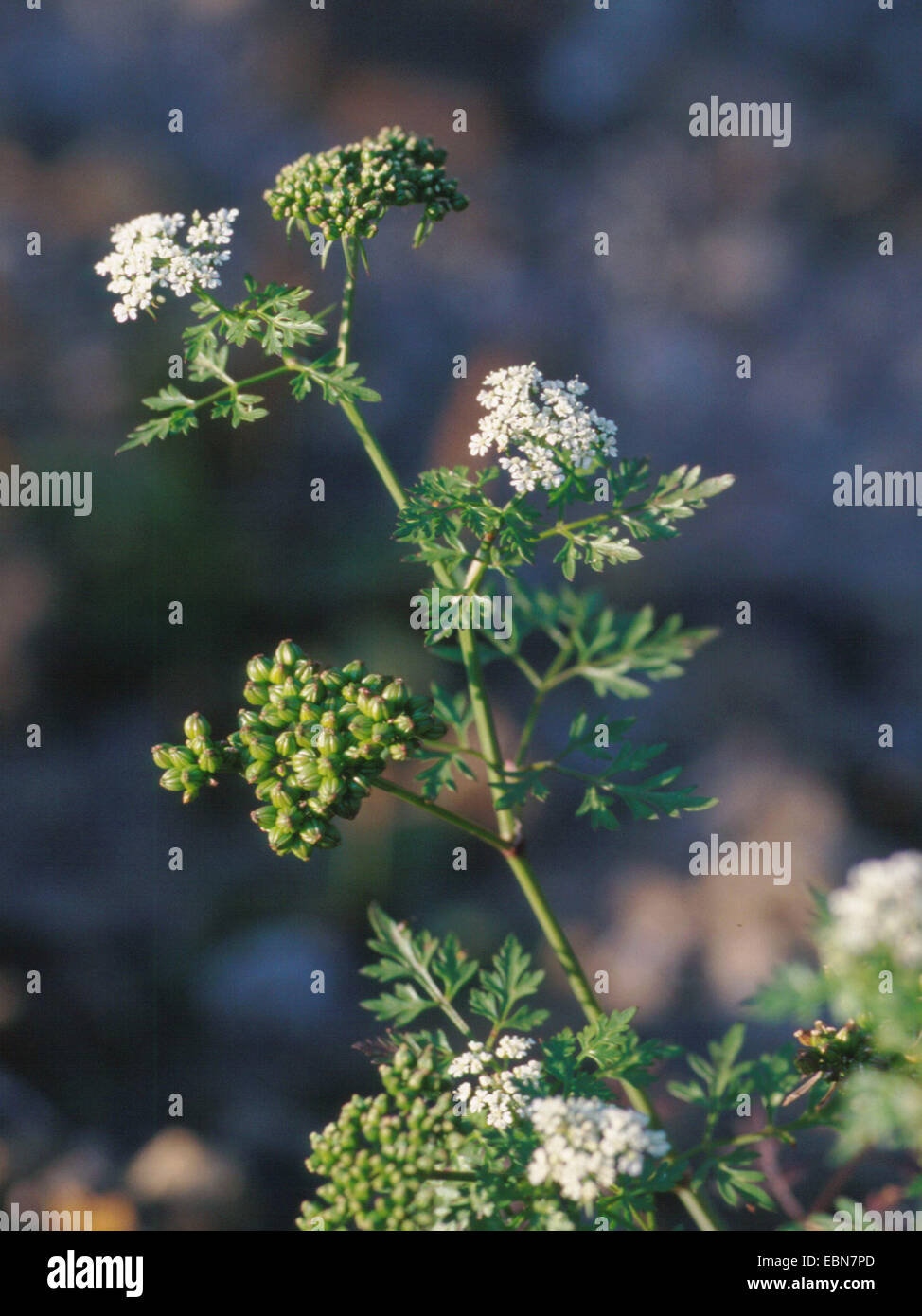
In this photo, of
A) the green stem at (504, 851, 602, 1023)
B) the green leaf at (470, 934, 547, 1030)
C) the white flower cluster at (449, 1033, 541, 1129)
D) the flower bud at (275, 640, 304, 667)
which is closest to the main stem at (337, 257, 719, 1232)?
the green stem at (504, 851, 602, 1023)

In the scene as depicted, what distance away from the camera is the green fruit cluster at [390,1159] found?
187 cm

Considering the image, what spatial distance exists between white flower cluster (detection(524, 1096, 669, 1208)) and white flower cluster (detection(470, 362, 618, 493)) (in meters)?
1.11

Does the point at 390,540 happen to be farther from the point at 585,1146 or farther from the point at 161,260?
the point at 585,1146

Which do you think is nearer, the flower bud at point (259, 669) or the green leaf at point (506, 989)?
the flower bud at point (259, 669)

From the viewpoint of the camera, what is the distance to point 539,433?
2.02 m

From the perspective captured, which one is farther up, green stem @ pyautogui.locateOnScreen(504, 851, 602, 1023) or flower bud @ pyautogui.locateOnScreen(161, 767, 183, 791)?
flower bud @ pyautogui.locateOnScreen(161, 767, 183, 791)

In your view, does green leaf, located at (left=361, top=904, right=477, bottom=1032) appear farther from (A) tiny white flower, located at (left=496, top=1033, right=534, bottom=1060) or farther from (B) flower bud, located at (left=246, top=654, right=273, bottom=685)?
(B) flower bud, located at (left=246, top=654, right=273, bottom=685)

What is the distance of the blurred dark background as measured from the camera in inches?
163

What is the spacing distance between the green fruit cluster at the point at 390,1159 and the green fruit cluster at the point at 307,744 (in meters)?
0.52

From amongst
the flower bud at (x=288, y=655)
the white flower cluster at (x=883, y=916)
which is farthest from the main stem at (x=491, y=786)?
the white flower cluster at (x=883, y=916)

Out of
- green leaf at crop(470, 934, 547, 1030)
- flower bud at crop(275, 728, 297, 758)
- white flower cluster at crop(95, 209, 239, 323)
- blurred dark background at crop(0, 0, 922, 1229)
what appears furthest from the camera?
blurred dark background at crop(0, 0, 922, 1229)

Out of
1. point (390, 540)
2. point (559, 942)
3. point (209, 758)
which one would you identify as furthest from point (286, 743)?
point (390, 540)

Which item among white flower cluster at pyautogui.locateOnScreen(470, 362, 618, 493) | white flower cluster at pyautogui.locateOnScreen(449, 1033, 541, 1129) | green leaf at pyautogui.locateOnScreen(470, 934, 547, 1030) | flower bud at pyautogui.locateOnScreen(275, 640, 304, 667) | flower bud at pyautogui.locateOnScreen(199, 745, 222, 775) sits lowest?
white flower cluster at pyautogui.locateOnScreen(449, 1033, 541, 1129)

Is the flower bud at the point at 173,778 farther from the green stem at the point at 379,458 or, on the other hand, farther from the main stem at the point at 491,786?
the green stem at the point at 379,458
